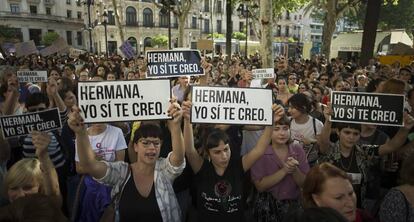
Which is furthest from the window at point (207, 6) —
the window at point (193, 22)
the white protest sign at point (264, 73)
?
the white protest sign at point (264, 73)

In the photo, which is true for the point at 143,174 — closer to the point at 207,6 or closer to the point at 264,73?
the point at 264,73

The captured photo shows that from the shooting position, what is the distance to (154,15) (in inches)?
2662

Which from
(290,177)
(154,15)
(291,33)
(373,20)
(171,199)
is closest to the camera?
(171,199)

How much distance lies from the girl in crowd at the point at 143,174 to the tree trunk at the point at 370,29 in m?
12.7

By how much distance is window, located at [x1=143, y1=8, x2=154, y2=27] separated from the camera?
220 feet

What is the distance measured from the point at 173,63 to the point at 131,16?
63383 millimetres

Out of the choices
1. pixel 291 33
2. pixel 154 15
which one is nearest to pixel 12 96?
pixel 154 15

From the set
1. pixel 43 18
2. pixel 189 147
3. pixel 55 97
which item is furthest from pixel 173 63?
pixel 43 18

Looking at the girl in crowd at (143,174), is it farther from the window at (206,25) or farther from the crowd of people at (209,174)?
the window at (206,25)

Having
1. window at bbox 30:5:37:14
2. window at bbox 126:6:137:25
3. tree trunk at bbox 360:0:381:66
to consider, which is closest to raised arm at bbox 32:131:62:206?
tree trunk at bbox 360:0:381:66

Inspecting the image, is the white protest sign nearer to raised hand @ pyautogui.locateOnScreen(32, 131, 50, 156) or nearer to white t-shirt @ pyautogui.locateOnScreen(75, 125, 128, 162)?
white t-shirt @ pyautogui.locateOnScreen(75, 125, 128, 162)

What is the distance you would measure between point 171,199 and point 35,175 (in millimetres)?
1057

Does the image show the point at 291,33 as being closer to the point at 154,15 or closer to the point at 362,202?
the point at 154,15

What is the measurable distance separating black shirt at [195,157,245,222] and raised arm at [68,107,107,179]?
0.84 metres
